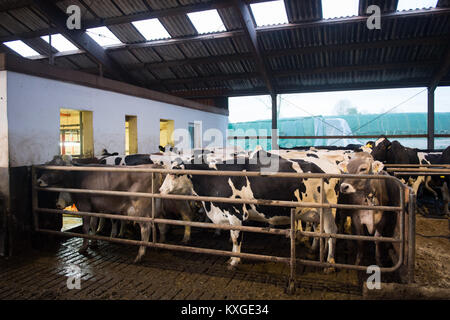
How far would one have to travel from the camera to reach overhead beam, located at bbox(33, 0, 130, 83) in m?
9.06

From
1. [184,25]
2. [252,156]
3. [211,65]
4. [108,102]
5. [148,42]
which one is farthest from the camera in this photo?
[211,65]

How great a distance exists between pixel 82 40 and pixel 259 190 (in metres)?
9.27

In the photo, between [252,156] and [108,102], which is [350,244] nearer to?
[252,156]

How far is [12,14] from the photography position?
10.0 meters

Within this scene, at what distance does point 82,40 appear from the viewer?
→ 1045 centimetres

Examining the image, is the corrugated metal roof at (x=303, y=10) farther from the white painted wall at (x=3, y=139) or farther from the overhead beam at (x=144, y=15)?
the white painted wall at (x=3, y=139)

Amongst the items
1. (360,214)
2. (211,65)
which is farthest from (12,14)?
(360,214)

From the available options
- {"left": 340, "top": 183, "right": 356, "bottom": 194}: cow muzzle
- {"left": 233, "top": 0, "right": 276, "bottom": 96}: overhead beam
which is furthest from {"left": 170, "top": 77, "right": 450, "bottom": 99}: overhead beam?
{"left": 340, "top": 183, "right": 356, "bottom": 194}: cow muzzle

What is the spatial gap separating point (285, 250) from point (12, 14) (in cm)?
1121

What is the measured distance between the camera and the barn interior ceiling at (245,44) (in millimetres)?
9250

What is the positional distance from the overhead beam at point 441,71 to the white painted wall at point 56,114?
32.0 ft

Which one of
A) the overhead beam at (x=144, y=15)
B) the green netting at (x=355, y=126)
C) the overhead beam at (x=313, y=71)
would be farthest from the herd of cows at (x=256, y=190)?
the green netting at (x=355, y=126)

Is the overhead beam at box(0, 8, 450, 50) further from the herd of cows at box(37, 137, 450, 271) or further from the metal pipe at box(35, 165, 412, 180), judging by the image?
the metal pipe at box(35, 165, 412, 180)

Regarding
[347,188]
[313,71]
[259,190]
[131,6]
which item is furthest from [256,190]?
[313,71]
